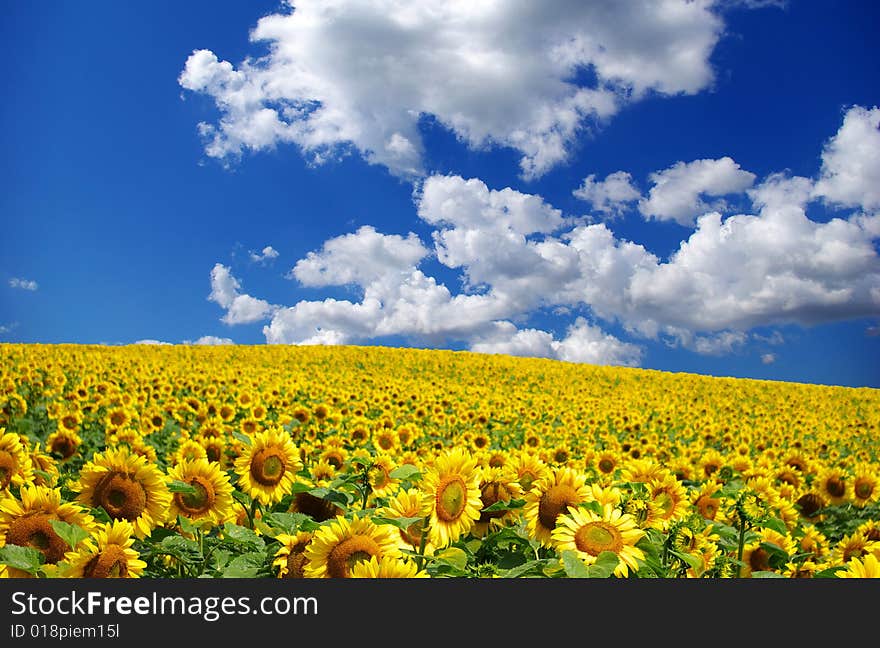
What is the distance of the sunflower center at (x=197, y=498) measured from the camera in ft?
10.6

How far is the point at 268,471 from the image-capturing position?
3.52 metres

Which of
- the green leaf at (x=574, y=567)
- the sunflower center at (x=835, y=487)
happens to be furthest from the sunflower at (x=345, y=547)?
the sunflower center at (x=835, y=487)

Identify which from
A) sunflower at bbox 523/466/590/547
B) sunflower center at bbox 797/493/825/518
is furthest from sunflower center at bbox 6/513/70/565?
sunflower center at bbox 797/493/825/518

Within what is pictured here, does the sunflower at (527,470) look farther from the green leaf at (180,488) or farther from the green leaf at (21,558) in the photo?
the green leaf at (21,558)

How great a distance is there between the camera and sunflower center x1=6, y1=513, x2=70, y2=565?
8.60ft

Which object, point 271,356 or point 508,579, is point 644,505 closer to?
point 508,579

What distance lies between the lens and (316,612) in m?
2.14

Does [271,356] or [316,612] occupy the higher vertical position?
[271,356]

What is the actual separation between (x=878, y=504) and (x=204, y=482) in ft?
32.3

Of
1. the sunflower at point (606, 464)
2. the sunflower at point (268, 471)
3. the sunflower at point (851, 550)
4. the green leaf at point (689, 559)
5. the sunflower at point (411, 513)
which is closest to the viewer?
the green leaf at point (689, 559)

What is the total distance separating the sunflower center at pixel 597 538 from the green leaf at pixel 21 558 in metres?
2.02

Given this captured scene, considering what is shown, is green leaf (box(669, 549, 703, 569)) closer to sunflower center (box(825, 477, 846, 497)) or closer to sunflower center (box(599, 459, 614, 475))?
sunflower center (box(599, 459, 614, 475))

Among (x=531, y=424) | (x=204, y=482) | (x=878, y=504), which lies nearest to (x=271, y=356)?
(x=531, y=424)

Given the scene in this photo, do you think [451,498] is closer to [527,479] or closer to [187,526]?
[527,479]
